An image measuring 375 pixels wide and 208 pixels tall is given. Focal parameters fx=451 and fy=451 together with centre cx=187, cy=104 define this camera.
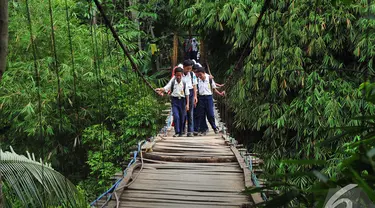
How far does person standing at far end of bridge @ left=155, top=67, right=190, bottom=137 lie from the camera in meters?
3.61

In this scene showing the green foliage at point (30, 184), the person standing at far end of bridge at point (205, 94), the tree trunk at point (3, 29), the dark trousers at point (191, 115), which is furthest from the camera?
the dark trousers at point (191, 115)

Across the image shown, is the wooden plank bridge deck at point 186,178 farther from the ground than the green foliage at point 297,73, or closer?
closer

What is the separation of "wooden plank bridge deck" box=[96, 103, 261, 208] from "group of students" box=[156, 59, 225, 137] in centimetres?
46

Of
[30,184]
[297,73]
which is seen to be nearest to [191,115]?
[297,73]

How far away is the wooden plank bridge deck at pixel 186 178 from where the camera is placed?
6.20ft

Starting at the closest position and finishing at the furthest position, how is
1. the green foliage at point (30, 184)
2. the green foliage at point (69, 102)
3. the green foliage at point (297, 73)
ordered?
the green foliage at point (30, 184), the green foliage at point (297, 73), the green foliage at point (69, 102)

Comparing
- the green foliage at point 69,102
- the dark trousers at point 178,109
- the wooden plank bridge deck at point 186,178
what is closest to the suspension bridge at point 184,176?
the wooden plank bridge deck at point 186,178

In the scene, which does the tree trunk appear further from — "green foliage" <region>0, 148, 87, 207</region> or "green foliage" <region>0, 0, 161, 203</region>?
"green foliage" <region>0, 0, 161, 203</region>

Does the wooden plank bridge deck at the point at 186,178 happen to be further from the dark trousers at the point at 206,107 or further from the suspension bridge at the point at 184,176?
the dark trousers at the point at 206,107

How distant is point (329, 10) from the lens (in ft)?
12.9

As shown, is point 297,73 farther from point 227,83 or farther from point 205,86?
point 227,83

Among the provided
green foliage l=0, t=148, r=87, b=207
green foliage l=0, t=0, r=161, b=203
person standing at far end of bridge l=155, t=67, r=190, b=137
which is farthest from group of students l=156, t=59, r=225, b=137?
green foliage l=0, t=148, r=87, b=207

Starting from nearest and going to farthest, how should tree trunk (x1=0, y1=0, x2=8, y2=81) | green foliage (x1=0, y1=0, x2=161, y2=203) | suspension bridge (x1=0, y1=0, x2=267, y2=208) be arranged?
tree trunk (x1=0, y1=0, x2=8, y2=81)
suspension bridge (x1=0, y1=0, x2=267, y2=208)
green foliage (x1=0, y1=0, x2=161, y2=203)

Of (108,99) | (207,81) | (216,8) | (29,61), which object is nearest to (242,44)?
(216,8)
